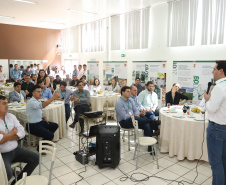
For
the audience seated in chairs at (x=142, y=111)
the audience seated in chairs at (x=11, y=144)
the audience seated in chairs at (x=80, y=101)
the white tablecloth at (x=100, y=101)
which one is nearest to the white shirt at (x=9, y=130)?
the audience seated in chairs at (x=11, y=144)

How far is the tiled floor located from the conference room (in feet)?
0.06

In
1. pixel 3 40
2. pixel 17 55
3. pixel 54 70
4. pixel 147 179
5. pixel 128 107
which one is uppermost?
pixel 3 40

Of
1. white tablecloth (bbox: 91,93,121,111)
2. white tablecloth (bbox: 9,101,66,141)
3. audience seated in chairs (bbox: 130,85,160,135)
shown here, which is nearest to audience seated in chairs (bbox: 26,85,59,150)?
white tablecloth (bbox: 9,101,66,141)

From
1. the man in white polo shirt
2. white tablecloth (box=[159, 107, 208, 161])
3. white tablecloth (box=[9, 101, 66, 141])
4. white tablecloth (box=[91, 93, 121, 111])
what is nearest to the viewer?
white tablecloth (box=[159, 107, 208, 161])

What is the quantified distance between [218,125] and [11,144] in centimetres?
260

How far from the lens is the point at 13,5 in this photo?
6875mm

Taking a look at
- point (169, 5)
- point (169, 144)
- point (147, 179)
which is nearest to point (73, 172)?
point (147, 179)

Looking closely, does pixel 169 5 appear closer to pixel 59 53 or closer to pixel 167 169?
pixel 167 169

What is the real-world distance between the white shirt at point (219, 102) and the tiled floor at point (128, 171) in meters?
1.33

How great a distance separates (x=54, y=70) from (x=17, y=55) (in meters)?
2.21

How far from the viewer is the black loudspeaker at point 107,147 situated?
3.37 m

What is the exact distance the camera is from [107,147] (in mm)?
3391

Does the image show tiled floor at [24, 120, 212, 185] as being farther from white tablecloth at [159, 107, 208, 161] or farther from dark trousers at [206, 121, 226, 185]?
dark trousers at [206, 121, 226, 185]

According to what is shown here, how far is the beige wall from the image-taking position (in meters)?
11.1
